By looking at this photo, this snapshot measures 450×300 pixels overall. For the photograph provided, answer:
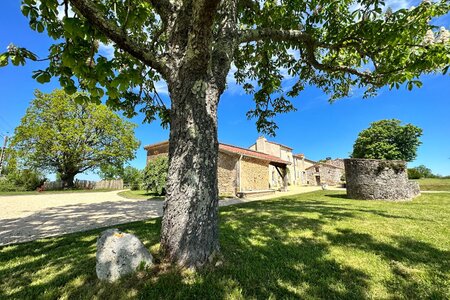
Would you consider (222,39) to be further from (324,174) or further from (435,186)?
(324,174)

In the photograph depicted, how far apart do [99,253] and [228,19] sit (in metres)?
4.03

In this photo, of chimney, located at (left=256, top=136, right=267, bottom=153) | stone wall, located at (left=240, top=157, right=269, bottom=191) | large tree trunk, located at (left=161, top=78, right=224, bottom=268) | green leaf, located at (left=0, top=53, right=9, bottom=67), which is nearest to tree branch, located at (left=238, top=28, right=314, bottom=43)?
large tree trunk, located at (left=161, top=78, right=224, bottom=268)

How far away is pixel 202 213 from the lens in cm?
269

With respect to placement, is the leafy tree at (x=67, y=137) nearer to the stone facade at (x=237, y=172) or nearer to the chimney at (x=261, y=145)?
the stone facade at (x=237, y=172)

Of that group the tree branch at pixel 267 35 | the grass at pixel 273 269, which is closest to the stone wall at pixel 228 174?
the grass at pixel 273 269

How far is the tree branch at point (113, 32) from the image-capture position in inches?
91.6

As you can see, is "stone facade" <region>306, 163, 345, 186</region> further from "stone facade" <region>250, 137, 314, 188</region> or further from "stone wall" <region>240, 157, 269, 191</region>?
"stone wall" <region>240, 157, 269, 191</region>

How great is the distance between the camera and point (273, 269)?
2695 millimetres

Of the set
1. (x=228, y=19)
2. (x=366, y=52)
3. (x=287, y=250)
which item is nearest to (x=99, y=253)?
(x=287, y=250)

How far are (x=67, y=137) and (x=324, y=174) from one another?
40.8 metres

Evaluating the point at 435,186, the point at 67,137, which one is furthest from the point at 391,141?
the point at 67,137

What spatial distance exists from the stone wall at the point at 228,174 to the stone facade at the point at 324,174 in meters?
29.2

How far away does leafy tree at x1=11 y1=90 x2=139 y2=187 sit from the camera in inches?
822

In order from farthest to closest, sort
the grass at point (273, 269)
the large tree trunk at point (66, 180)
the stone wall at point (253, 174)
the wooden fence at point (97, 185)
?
the wooden fence at point (97, 185), the large tree trunk at point (66, 180), the stone wall at point (253, 174), the grass at point (273, 269)
